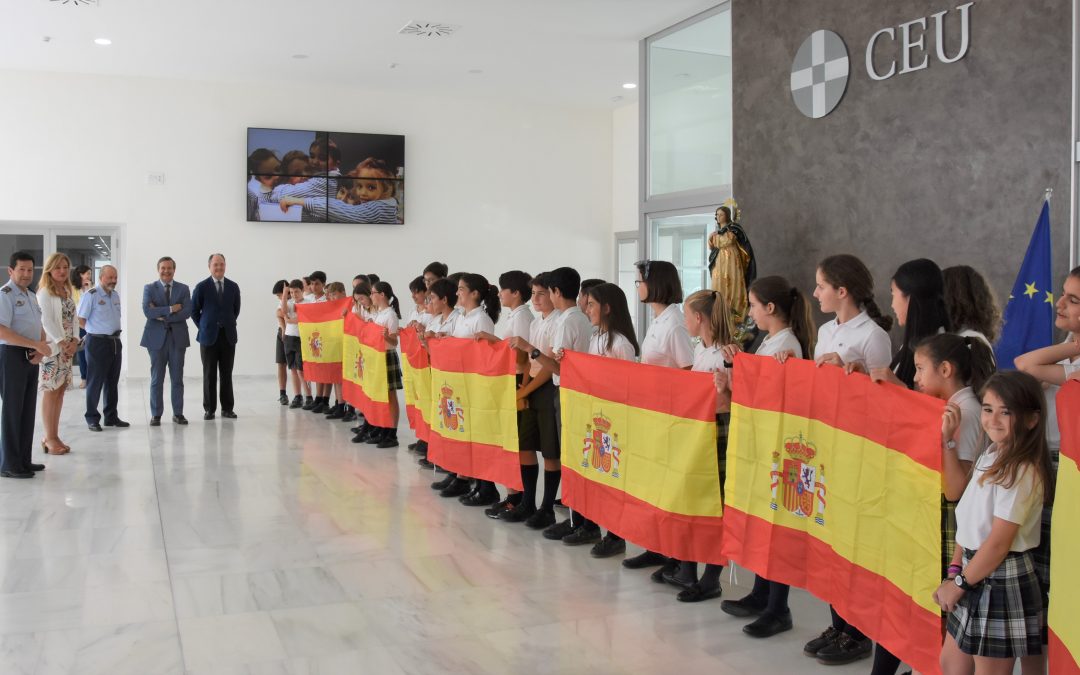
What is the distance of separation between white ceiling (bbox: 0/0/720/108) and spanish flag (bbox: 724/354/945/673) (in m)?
6.33

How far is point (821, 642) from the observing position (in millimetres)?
3357

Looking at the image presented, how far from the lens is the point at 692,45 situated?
30.3 feet

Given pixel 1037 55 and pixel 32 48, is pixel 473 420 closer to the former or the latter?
pixel 1037 55

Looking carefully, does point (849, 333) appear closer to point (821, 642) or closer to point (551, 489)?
point (821, 642)

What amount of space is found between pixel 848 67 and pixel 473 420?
4.00 m

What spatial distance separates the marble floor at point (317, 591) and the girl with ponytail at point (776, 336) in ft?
0.38

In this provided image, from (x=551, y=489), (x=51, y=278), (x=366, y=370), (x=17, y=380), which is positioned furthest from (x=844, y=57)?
(x=17, y=380)

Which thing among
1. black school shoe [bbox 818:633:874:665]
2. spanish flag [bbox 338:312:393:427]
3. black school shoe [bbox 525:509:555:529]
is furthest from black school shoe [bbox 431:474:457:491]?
black school shoe [bbox 818:633:874:665]

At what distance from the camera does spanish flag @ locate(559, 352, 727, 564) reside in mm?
3834

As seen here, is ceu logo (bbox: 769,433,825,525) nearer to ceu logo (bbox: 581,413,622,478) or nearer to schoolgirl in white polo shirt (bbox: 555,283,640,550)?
ceu logo (bbox: 581,413,622,478)

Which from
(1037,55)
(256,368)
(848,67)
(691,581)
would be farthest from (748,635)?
(256,368)

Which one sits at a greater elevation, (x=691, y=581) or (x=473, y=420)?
(x=473, y=420)

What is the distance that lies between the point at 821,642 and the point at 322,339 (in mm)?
6845

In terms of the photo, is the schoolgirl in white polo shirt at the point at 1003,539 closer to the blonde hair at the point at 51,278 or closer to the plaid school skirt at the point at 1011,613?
the plaid school skirt at the point at 1011,613
